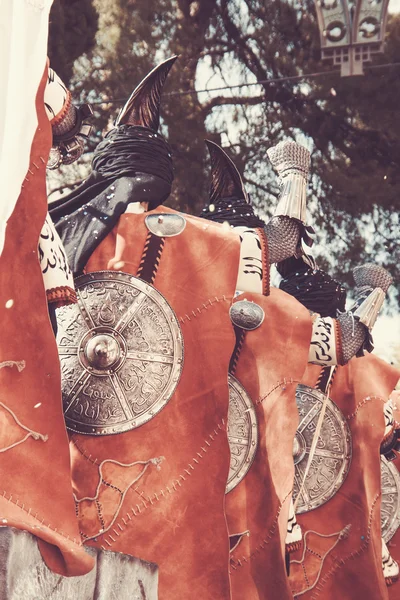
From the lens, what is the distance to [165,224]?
326 centimetres

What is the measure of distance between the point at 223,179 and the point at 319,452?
145cm

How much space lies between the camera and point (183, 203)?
23.5 feet

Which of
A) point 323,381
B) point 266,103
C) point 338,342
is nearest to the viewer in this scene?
point 338,342

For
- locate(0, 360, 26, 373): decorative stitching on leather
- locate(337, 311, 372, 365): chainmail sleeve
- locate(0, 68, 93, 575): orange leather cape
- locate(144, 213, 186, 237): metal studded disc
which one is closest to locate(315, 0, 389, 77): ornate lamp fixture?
locate(337, 311, 372, 365): chainmail sleeve

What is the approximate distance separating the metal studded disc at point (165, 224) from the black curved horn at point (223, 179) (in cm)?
92

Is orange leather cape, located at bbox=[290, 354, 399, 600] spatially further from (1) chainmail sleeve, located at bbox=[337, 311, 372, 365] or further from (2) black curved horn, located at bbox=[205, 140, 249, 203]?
(2) black curved horn, located at bbox=[205, 140, 249, 203]

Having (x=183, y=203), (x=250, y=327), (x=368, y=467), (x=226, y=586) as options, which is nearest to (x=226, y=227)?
(x=250, y=327)

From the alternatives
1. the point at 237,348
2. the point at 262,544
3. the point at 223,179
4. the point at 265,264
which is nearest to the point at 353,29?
the point at 223,179

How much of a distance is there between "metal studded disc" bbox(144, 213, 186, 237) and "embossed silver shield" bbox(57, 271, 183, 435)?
0.19 m

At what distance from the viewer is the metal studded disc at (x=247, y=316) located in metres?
4.00

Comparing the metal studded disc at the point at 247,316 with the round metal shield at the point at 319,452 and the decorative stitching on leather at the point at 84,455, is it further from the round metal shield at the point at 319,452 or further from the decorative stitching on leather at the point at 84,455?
the decorative stitching on leather at the point at 84,455

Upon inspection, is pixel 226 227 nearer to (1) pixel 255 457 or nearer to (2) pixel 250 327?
(2) pixel 250 327

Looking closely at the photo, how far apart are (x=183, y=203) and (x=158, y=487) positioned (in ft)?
14.2

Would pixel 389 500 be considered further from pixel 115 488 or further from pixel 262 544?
pixel 115 488
